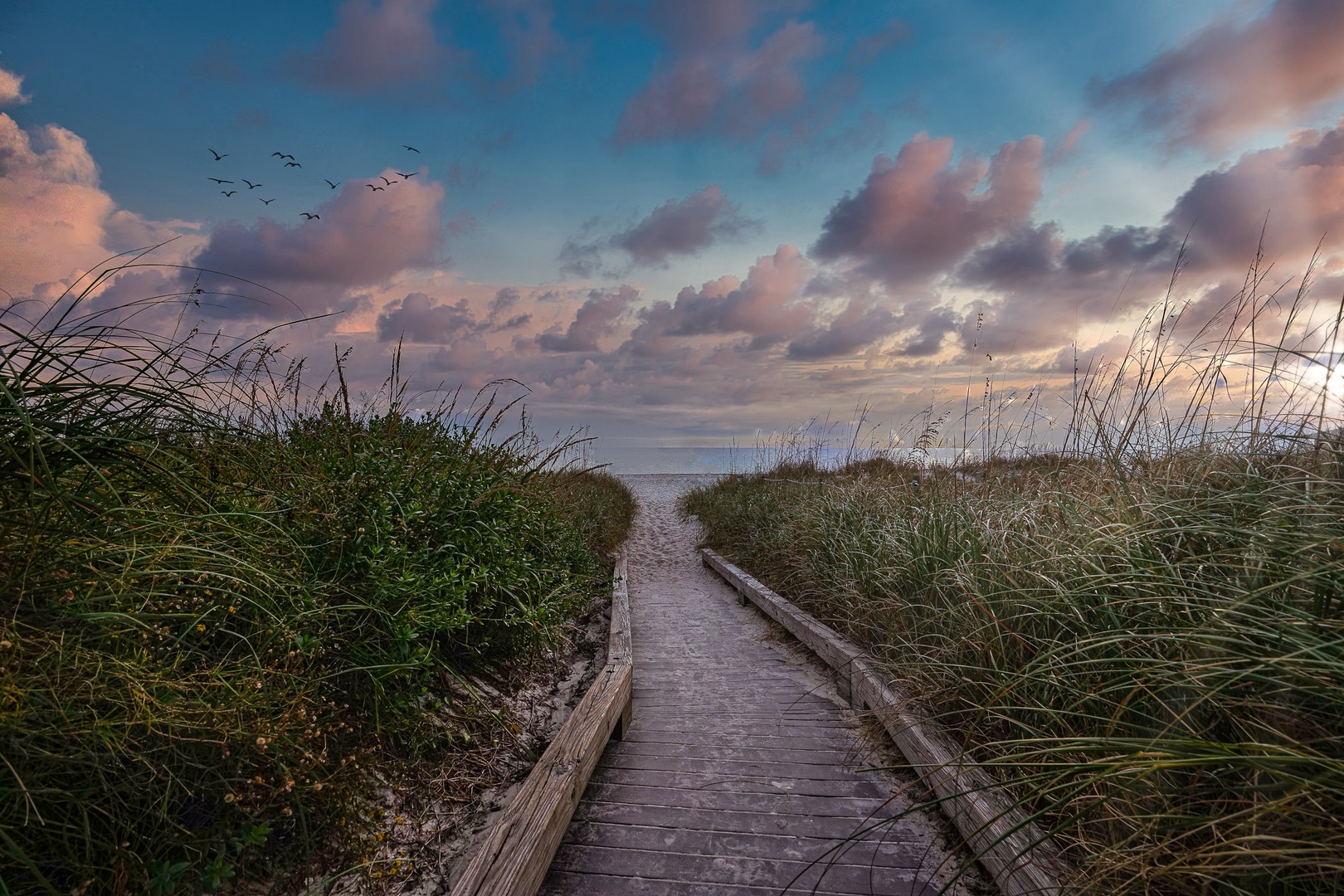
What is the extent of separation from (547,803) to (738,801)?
0.98 metres

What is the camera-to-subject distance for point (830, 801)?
9.25 ft

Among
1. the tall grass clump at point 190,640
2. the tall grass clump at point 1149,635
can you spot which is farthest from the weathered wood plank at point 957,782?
the tall grass clump at point 190,640

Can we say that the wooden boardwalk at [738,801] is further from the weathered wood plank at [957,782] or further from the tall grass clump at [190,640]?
the tall grass clump at [190,640]

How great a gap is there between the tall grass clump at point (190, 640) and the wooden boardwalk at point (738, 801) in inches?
31.1

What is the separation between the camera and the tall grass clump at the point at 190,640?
1.50 m

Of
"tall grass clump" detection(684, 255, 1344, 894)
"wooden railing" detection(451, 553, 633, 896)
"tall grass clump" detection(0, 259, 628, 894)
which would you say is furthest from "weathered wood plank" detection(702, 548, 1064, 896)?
"tall grass clump" detection(0, 259, 628, 894)

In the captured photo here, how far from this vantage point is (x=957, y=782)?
239 centimetres

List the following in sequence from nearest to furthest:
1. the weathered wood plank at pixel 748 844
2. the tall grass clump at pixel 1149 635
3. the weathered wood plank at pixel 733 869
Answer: the tall grass clump at pixel 1149 635
the weathered wood plank at pixel 733 869
the weathered wood plank at pixel 748 844

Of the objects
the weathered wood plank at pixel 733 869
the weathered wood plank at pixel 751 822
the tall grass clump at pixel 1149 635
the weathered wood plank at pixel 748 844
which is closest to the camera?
the tall grass clump at pixel 1149 635

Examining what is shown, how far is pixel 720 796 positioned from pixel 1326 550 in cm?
245

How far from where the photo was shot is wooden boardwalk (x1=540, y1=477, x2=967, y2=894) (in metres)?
2.36

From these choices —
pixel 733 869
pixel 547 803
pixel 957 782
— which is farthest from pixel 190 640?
pixel 957 782

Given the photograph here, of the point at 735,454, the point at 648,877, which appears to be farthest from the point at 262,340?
the point at 735,454

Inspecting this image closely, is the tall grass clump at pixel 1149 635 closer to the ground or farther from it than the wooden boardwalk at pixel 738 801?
farther from it
